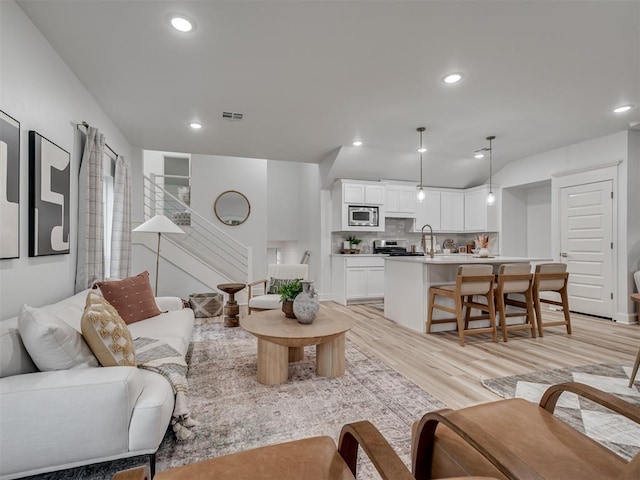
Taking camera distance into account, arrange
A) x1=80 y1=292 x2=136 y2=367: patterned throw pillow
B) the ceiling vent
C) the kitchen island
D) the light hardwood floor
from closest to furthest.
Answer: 1. x1=80 y1=292 x2=136 y2=367: patterned throw pillow
2. the light hardwood floor
3. the ceiling vent
4. the kitchen island

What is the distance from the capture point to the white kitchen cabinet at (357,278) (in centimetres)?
Answer: 586

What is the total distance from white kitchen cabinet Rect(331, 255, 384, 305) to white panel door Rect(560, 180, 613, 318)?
119 inches

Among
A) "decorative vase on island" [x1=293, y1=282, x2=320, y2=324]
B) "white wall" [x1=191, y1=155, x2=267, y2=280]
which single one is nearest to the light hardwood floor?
"decorative vase on island" [x1=293, y1=282, x2=320, y2=324]

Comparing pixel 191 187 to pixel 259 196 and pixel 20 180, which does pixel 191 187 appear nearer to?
pixel 259 196

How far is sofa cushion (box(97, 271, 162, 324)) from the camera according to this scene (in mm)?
2719

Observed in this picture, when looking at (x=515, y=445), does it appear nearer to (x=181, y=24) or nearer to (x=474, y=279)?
(x=474, y=279)

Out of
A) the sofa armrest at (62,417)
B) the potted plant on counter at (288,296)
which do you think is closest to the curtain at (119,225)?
the potted plant on counter at (288,296)

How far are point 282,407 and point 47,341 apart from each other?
1397mm

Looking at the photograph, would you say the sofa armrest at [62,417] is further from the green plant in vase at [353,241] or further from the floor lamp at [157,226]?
the green plant in vase at [353,241]

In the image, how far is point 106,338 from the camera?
64.4 inches

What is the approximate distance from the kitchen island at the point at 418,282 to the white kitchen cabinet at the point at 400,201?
194cm

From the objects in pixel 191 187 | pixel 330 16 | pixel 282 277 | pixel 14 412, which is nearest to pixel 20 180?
pixel 14 412

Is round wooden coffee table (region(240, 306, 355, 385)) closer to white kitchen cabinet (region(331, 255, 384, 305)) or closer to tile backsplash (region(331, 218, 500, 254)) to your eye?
white kitchen cabinet (region(331, 255, 384, 305))

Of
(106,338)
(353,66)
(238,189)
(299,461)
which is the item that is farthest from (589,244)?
(238,189)
